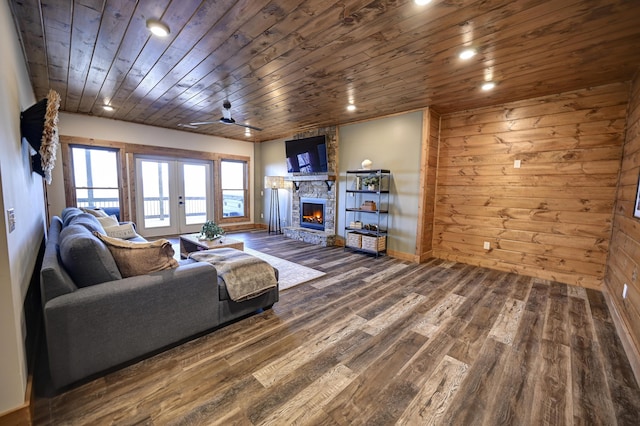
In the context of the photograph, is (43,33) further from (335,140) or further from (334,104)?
(335,140)

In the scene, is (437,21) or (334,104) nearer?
(437,21)

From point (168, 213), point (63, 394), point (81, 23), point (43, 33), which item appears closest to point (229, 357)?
point (63, 394)

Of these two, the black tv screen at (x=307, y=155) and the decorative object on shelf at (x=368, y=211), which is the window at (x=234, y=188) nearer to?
the black tv screen at (x=307, y=155)

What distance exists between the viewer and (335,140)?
5582 millimetres

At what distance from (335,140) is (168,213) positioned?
440 cm

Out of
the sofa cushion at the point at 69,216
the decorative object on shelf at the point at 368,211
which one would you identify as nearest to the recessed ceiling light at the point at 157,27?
the sofa cushion at the point at 69,216

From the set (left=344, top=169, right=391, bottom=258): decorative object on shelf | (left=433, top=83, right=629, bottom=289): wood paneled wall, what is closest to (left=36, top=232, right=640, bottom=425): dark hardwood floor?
(left=433, top=83, right=629, bottom=289): wood paneled wall

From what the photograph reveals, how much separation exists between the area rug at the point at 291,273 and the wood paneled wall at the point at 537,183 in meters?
2.58

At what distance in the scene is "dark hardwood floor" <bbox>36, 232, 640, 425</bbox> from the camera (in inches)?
58.1

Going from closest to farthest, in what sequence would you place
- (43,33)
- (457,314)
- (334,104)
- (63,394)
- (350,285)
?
(63,394), (43,33), (457,314), (350,285), (334,104)

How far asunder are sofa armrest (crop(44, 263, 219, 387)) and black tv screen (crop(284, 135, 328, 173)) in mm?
4098

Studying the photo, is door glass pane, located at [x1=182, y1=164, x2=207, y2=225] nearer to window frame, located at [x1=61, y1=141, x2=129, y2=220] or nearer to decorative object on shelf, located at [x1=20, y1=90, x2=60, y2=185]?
window frame, located at [x1=61, y1=141, x2=129, y2=220]

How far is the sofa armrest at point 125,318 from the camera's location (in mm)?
1534

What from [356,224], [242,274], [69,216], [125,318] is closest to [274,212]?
[356,224]
